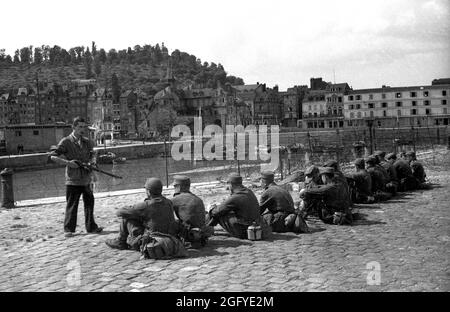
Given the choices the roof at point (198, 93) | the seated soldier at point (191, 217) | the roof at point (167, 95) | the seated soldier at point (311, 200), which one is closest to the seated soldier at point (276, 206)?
the seated soldier at point (311, 200)

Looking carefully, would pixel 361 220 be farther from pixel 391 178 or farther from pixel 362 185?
pixel 391 178

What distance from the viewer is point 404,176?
46.7 feet

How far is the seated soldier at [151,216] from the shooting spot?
7492 mm

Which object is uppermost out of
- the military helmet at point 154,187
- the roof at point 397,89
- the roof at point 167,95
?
the roof at point 167,95

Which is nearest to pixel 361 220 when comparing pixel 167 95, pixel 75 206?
pixel 75 206

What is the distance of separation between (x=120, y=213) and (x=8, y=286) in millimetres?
1945

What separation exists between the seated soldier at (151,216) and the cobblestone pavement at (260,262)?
14.3 inches

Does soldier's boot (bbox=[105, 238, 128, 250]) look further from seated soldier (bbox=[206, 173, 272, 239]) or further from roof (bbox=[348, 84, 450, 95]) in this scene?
roof (bbox=[348, 84, 450, 95])

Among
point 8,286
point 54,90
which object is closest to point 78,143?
point 8,286

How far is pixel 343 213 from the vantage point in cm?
980

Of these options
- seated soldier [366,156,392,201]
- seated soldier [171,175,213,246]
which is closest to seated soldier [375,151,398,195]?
seated soldier [366,156,392,201]

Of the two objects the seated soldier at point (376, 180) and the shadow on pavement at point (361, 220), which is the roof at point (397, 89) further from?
the shadow on pavement at point (361, 220)

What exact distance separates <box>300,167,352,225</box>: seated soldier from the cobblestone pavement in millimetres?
298
